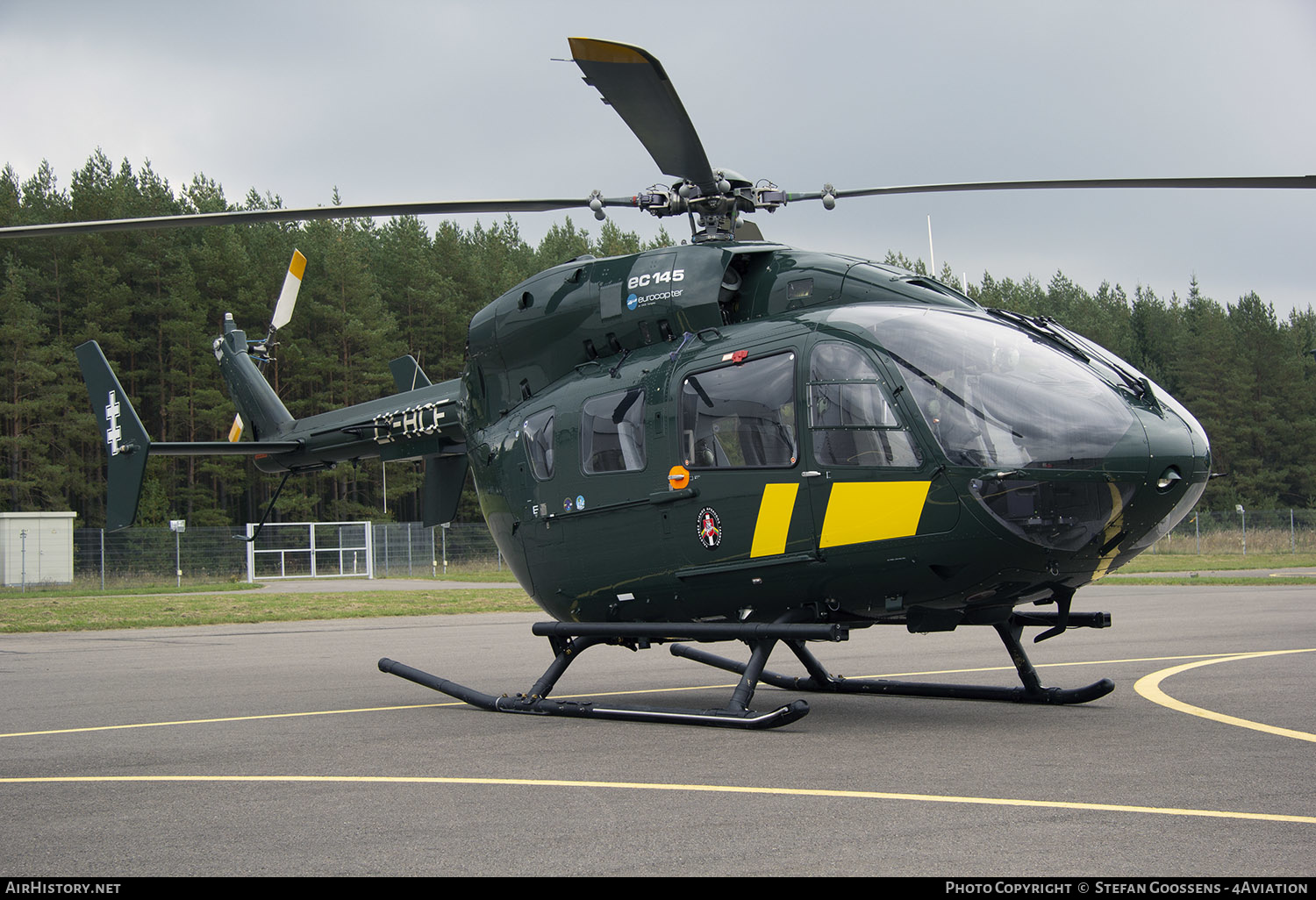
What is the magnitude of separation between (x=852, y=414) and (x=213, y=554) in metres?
Answer: 39.2

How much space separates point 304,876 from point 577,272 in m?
6.12

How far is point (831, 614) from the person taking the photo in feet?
25.5

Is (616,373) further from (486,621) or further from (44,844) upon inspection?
(486,621)

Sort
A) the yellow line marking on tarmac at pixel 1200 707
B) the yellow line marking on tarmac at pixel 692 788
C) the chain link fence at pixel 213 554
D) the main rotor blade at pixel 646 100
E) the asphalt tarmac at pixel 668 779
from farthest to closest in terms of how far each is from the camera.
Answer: the chain link fence at pixel 213 554
the yellow line marking on tarmac at pixel 1200 707
the main rotor blade at pixel 646 100
the yellow line marking on tarmac at pixel 692 788
the asphalt tarmac at pixel 668 779

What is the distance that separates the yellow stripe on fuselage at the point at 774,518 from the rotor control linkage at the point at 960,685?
2.14 feet

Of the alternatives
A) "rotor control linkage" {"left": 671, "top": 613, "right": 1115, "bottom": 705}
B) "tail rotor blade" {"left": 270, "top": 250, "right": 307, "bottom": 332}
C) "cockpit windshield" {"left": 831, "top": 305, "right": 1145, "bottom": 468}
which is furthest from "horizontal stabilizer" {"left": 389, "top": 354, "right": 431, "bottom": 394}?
"cockpit windshield" {"left": 831, "top": 305, "right": 1145, "bottom": 468}

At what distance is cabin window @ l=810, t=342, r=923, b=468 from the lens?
282 inches

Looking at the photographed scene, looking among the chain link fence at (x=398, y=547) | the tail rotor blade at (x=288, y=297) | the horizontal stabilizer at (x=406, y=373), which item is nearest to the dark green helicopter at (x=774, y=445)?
the horizontal stabilizer at (x=406, y=373)

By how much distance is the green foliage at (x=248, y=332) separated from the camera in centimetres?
5381

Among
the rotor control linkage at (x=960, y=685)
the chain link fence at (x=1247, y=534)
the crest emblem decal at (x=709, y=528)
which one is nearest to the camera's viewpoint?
the crest emblem decal at (x=709, y=528)

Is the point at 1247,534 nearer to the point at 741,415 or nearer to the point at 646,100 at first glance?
the point at 741,415

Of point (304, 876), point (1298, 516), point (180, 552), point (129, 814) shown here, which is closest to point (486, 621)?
point (129, 814)

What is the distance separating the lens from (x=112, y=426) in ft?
44.0

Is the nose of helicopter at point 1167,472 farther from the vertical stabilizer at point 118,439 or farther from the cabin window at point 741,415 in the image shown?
the vertical stabilizer at point 118,439
